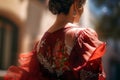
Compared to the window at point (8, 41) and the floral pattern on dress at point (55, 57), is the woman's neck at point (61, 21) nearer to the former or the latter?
the floral pattern on dress at point (55, 57)

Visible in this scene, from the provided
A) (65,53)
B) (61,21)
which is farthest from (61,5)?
(65,53)

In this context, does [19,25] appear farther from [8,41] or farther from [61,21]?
[61,21]

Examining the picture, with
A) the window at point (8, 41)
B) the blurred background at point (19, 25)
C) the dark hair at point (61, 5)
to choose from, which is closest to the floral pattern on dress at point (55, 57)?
the dark hair at point (61, 5)

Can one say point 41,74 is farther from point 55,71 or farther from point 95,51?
point 95,51

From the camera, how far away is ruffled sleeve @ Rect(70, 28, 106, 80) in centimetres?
258

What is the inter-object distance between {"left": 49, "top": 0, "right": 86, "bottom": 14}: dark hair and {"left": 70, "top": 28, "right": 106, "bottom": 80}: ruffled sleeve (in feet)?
0.65

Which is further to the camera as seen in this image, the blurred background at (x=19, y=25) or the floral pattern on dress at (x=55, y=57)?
the blurred background at (x=19, y=25)

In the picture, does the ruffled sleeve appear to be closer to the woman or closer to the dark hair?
the woman

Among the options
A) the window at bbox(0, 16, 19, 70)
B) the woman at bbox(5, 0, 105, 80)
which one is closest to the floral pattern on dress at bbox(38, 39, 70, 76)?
the woman at bbox(5, 0, 105, 80)

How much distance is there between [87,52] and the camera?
2.61 metres

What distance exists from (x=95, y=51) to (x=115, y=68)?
21.0 m

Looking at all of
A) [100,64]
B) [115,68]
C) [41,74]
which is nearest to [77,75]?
[100,64]

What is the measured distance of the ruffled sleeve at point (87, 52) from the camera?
2.58 metres

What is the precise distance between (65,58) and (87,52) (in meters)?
0.17
